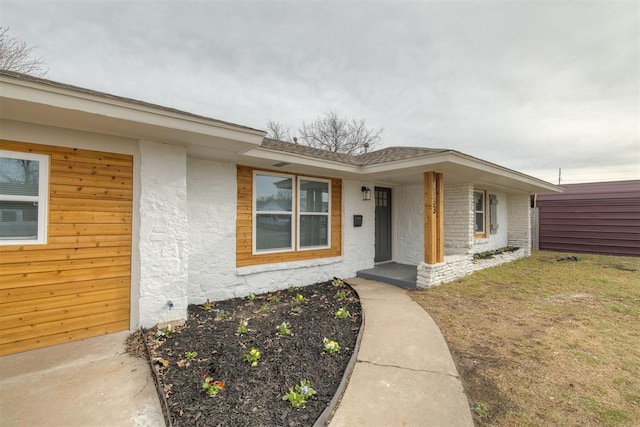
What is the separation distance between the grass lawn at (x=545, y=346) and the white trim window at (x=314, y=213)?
A: 2363 millimetres

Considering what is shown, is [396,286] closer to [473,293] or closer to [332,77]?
[473,293]

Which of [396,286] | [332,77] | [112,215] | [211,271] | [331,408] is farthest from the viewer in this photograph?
[332,77]

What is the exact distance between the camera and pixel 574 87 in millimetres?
6594

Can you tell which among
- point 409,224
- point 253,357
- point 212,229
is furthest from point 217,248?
point 409,224

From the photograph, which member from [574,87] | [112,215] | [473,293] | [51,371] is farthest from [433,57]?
[51,371]

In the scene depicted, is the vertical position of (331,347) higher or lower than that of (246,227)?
lower

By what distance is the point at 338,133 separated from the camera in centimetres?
2022

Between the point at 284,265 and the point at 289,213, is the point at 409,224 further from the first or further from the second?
the point at 284,265

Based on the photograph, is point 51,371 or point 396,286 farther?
point 396,286

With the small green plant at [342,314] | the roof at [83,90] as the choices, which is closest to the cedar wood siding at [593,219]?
the small green plant at [342,314]

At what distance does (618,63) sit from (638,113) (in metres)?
2.80

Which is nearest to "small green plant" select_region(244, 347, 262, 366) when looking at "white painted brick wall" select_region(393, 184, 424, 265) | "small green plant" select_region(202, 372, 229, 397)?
"small green plant" select_region(202, 372, 229, 397)

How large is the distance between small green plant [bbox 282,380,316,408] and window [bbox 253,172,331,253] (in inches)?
122

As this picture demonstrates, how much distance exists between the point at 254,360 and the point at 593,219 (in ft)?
45.9
